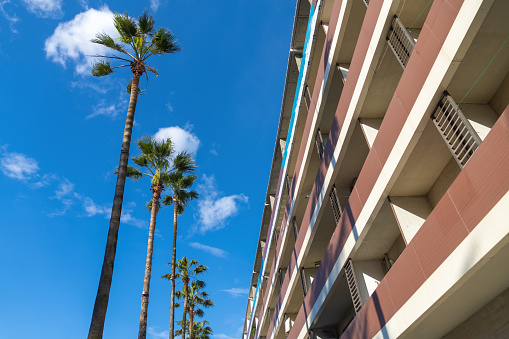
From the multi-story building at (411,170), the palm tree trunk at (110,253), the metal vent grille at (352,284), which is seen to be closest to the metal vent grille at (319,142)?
the multi-story building at (411,170)

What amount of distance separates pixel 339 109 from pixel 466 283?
6694mm

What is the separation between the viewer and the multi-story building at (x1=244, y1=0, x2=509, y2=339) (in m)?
A: 5.02

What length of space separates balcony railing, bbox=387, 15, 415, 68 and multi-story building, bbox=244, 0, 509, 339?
0.04 metres

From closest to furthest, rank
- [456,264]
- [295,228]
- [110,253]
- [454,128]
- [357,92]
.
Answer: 1. [456,264]
2. [454,128]
3. [110,253]
4. [357,92]
5. [295,228]

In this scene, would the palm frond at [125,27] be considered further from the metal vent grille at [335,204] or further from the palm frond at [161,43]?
the metal vent grille at [335,204]

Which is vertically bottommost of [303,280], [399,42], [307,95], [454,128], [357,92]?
[454,128]

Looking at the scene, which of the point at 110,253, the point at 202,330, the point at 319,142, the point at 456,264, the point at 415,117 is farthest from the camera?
the point at 202,330

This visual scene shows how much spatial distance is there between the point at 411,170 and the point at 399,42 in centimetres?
329

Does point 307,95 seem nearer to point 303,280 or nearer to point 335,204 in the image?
point 335,204

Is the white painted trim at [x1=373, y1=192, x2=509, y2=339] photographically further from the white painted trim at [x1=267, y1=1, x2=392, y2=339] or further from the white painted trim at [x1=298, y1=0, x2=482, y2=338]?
the white painted trim at [x1=267, y1=1, x2=392, y2=339]

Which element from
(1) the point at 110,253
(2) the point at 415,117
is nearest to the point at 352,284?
(2) the point at 415,117

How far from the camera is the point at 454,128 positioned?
6.25m

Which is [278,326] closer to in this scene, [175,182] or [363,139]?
[175,182]

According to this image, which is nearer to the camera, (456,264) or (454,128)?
(456,264)
